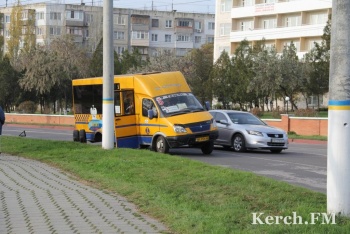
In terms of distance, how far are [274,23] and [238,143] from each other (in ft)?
182

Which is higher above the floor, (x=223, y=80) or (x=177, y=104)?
(x=223, y=80)

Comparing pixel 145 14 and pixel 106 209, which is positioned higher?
pixel 145 14

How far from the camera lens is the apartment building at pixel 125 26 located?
9931cm

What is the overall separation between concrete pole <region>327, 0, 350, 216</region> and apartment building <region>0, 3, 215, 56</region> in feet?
277

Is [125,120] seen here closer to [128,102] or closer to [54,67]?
[128,102]

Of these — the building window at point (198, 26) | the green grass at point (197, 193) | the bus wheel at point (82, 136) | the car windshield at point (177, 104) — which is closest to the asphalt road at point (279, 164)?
the car windshield at point (177, 104)

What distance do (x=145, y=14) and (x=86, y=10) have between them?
369 inches

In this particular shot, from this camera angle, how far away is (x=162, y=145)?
2180 cm

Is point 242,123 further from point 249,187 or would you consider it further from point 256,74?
point 256,74

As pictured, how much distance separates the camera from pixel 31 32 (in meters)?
96.0

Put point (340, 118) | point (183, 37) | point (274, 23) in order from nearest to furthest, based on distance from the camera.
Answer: point (340, 118), point (274, 23), point (183, 37)

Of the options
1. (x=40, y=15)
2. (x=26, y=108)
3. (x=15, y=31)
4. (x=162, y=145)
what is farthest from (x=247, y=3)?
(x=162, y=145)

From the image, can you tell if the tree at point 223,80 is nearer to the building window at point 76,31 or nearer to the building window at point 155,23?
the building window at point 76,31

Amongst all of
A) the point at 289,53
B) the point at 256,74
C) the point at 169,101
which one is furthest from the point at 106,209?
the point at 289,53
